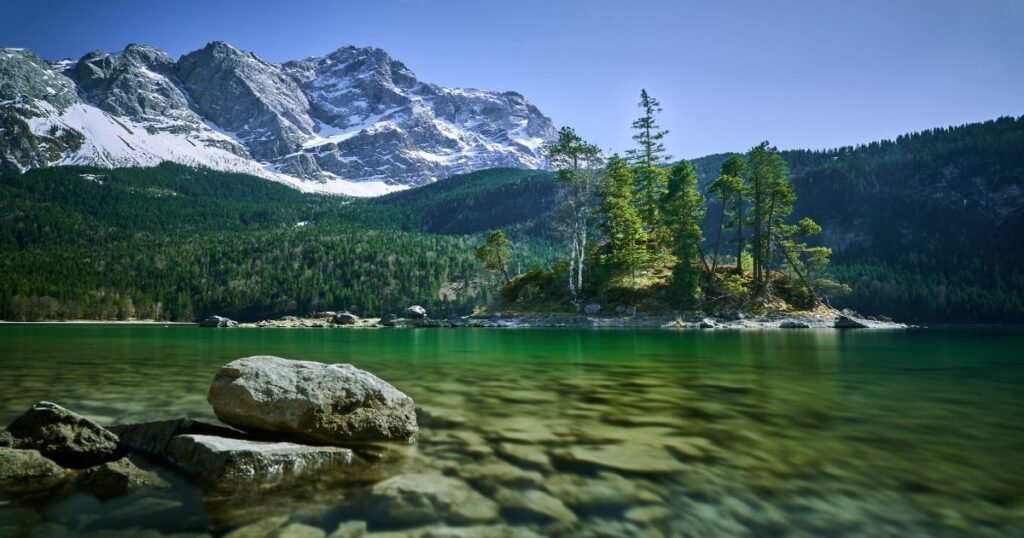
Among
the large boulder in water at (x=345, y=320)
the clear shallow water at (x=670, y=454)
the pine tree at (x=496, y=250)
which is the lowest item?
the large boulder in water at (x=345, y=320)

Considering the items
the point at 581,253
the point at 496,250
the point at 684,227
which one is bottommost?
the point at 581,253

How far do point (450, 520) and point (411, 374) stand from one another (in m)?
13.6

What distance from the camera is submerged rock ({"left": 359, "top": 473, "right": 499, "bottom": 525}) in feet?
18.4

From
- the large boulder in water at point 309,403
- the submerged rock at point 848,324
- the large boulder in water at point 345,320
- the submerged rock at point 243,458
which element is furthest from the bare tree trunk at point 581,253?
the submerged rock at point 243,458

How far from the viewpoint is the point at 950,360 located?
74.9 ft

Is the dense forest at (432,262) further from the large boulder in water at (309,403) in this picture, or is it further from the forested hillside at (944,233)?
the large boulder in water at (309,403)

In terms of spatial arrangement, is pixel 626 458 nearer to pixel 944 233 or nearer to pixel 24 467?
pixel 24 467

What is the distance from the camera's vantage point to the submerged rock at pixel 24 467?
672 centimetres

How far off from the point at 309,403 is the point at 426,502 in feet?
12.1

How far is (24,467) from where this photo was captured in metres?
6.90

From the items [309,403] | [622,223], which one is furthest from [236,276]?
[309,403]

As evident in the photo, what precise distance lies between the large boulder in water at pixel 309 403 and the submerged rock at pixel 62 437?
1.73 meters

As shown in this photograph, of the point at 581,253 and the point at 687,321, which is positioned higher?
the point at 581,253

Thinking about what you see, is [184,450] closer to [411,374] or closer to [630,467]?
[630,467]
